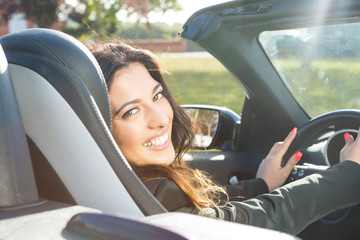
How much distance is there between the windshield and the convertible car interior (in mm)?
10

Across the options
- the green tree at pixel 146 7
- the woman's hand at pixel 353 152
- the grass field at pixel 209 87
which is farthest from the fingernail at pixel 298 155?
the green tree at pixel 146 7

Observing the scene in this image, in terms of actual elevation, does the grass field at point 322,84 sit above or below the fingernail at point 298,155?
above

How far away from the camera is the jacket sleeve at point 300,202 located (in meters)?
1.83

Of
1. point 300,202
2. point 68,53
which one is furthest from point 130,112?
point 300,202

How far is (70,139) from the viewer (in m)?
1.37

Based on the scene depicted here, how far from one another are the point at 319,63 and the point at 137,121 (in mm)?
1279

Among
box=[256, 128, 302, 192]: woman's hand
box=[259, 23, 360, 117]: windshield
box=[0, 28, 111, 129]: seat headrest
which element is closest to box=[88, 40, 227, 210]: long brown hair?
box=[256, 128, 302, 192]: woman's hand

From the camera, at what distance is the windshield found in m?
2.56

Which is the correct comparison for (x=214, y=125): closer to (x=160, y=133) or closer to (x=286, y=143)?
(x=286, y=143)

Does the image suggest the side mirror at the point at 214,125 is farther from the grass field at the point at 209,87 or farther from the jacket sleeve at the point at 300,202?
the grass field at the point at 209,87

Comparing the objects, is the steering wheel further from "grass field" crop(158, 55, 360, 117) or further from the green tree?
the green tree

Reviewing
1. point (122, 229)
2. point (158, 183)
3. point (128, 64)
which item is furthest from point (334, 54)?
point (122, 229)

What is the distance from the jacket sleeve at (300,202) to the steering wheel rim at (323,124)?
1.39 feet

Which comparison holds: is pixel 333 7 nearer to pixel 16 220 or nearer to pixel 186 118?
pixel 186 118
